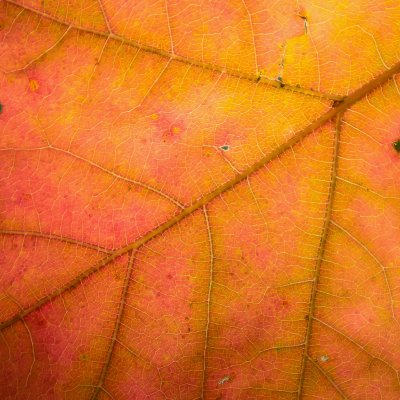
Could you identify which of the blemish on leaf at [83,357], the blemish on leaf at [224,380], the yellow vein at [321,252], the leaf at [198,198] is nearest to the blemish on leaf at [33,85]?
the leaf at [198,198]

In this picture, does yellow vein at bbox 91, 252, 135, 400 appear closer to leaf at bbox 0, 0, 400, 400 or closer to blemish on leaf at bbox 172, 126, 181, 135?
leaf at bbox 0, 0, 400, 400

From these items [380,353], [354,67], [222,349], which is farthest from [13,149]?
[380,353]

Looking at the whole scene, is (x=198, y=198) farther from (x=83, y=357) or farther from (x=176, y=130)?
(x=83, y=357)

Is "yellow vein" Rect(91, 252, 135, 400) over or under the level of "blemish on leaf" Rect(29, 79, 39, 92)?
under

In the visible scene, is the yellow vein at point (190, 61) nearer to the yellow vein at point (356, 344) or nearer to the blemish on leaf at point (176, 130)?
the blemish on leaf at point (176, 130)

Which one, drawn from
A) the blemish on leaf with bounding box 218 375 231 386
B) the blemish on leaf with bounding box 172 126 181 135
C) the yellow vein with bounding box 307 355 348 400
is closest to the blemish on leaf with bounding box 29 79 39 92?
the blemish on leaf with bounding box 172 126 181 135

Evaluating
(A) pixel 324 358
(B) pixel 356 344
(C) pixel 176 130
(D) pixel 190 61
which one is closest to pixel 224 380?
(A) pixel 324 358

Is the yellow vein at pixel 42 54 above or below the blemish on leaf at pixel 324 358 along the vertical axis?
above

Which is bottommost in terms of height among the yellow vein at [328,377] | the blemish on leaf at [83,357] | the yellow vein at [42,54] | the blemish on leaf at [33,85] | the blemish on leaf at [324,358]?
the yellow vein at [328,377]
